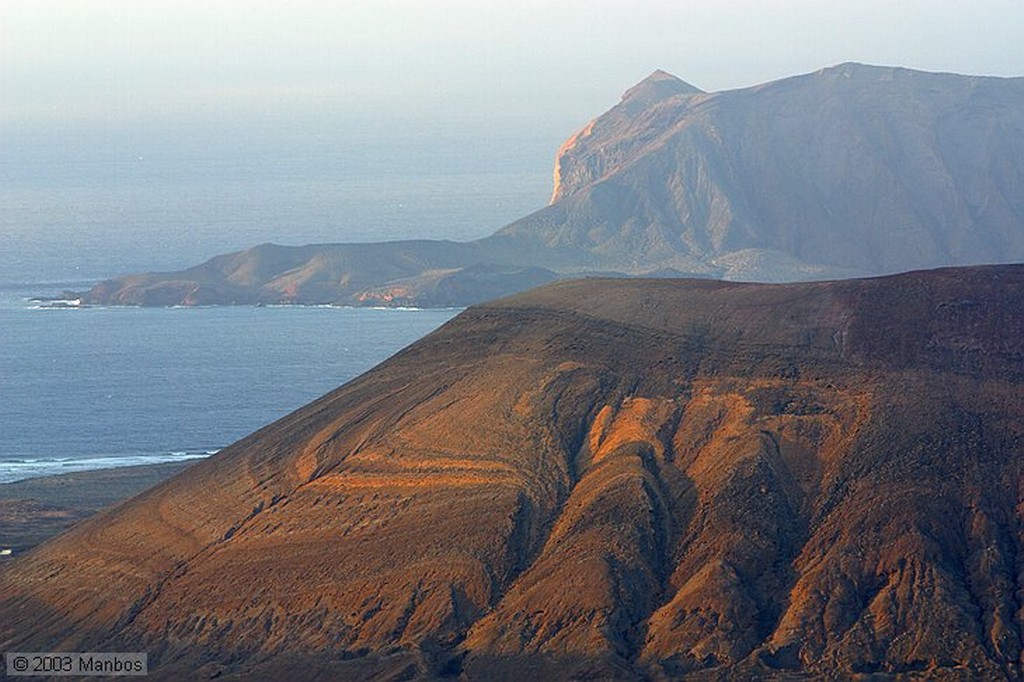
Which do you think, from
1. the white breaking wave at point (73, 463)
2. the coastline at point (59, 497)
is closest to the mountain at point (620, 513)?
the coastline at point (59, 497)

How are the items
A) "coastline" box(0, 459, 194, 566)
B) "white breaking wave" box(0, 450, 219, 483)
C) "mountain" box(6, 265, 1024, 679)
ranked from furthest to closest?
"white breaking wave" box(0, 450, 219, 483), "coastline" box(0, 459, 194, 566), "mountain" box(6, 265, 1024, 679)

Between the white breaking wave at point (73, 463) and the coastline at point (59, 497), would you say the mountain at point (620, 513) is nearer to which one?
Answer: the coastline at point (59, 497)

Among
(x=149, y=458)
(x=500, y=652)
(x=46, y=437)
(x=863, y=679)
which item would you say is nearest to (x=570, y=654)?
(x=500, y=652)

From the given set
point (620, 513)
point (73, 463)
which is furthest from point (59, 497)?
point (620, 513)

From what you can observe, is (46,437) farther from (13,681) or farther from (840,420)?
(840,420)

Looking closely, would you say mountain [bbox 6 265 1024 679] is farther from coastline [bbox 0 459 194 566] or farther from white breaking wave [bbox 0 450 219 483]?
white breaking wave [bbox 0 450 219 483]

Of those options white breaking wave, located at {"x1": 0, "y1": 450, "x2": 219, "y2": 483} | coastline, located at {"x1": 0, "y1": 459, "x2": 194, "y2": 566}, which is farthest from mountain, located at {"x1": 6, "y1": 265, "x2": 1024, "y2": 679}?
white breaking wave, located at {"x1": 0, "y1": 450, "x2": 219, "y2": 483}
